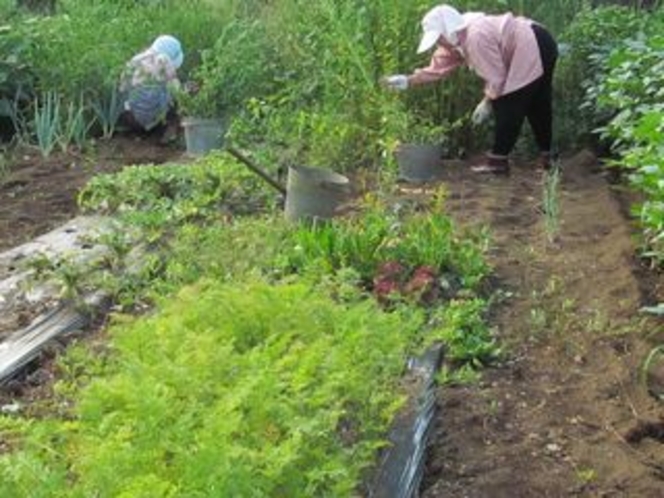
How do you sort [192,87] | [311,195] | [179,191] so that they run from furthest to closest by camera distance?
[192,87] → [179,191] → [311,195]

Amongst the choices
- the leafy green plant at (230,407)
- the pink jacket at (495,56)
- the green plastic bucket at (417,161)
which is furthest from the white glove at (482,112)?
the leafy green plant at (230,407)

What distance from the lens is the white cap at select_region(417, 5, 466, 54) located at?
23.3ft

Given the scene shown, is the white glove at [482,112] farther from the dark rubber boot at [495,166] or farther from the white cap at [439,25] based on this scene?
the white cap at [439,25]

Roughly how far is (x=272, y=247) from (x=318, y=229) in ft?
0.78

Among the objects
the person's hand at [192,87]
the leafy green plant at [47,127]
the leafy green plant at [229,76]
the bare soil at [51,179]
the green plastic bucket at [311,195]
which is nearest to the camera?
the green plastic bucket at [311,195]

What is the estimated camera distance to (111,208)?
6.30m

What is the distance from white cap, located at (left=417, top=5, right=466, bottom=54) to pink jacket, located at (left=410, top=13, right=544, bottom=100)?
11 cm

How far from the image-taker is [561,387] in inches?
153

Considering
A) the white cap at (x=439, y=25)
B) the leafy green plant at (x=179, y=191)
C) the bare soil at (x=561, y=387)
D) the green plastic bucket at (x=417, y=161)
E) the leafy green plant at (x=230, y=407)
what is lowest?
the green plastic bucket at (x=417, y=161)

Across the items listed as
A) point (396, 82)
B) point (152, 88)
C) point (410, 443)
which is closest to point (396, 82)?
point (396, 82)

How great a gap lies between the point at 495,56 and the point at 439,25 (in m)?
0.44

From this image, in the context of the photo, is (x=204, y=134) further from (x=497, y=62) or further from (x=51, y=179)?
(x=497, y=62)

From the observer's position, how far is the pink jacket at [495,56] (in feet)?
23.8

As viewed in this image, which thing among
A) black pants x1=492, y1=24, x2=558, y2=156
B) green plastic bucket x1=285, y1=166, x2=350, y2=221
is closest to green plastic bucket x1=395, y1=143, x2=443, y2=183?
black pants x1=492, y1=24, x2=558, y2=156
